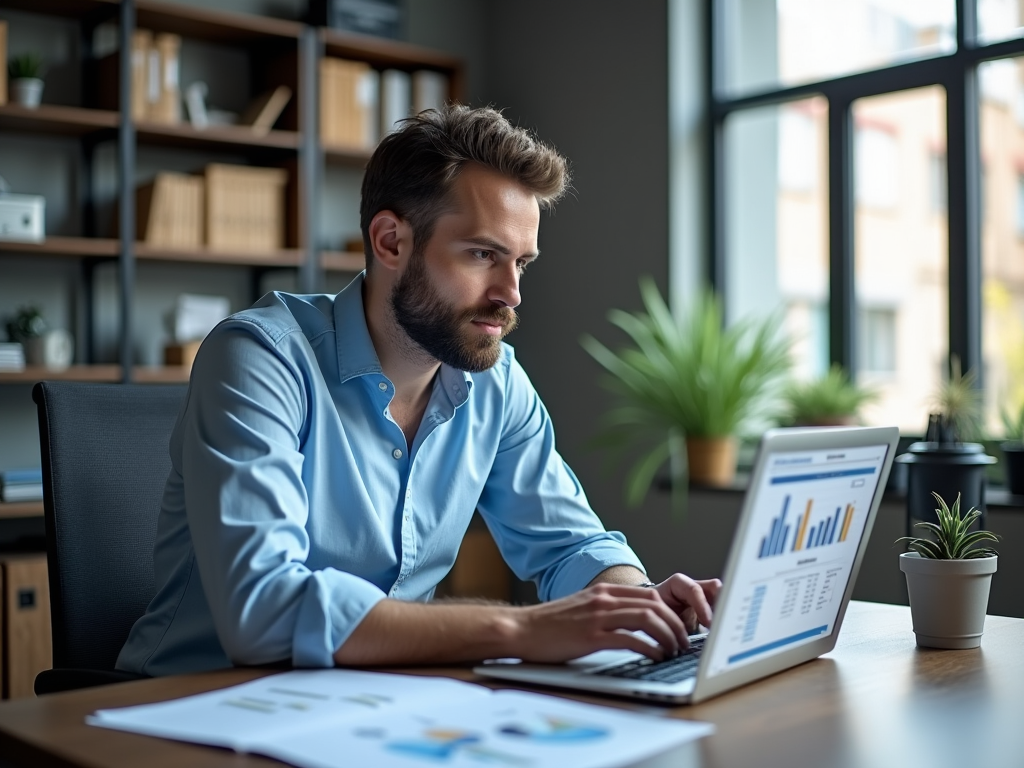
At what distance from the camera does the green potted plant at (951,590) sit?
1.35m

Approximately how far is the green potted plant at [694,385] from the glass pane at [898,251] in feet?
1.15

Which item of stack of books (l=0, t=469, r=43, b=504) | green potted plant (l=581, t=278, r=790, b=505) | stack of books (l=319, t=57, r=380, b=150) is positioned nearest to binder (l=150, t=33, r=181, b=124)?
stack of books (l=319, t=57, r=380, b=150)

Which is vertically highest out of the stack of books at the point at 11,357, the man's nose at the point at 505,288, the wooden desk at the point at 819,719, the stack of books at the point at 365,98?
the stack of books at the point at 365,98

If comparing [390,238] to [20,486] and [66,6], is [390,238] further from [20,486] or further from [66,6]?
[66,6]

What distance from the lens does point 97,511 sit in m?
1.61

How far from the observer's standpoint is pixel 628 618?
3.92ft

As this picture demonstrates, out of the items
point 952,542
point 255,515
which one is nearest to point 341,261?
point 255,515

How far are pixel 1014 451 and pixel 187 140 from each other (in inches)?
108

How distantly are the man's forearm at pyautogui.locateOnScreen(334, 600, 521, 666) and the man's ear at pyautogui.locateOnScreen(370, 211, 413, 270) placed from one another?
66 centimetres

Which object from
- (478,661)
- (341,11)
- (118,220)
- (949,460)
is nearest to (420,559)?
(478,661)

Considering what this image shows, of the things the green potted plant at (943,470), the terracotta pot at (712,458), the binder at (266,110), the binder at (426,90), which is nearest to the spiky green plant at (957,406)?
the green potted plant at (943,470)

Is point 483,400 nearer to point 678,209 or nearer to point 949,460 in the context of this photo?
point 949,460

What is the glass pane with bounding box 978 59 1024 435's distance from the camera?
3.39 meters

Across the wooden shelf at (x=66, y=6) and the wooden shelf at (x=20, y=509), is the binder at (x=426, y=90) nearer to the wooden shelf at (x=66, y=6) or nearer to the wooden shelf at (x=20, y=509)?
the wooden shelf at (x=66, y=6)
